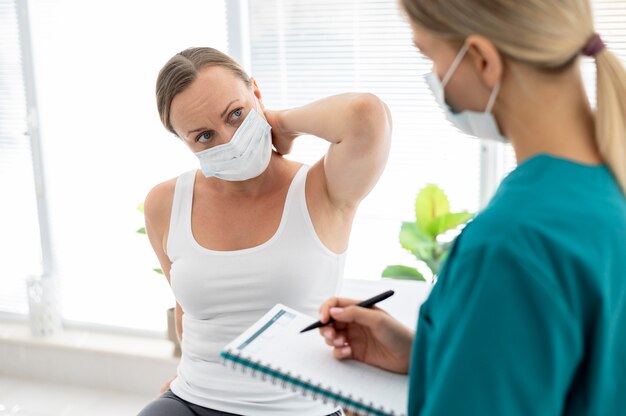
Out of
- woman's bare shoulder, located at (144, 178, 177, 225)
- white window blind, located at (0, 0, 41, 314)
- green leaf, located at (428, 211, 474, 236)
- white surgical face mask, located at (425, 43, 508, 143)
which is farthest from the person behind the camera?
white window blind, located at (0, 0, 41, 314)

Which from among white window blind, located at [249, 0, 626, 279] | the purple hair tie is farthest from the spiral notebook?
white window blind, located at [249, 0, 626, 279]

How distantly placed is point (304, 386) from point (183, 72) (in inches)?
30.6

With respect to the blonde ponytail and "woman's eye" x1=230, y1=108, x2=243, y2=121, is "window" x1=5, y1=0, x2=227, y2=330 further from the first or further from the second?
the blonde ponytail

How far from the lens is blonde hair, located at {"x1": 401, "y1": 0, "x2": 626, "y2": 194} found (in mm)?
698

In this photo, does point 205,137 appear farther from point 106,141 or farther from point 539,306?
point 106,141

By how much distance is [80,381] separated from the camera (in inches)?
110

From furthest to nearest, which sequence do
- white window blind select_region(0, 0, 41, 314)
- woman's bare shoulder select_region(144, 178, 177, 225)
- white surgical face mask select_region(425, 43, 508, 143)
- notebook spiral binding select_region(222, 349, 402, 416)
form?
white window blind select_region(0, 0, 41, 314) < woman's bare shoulder select_region(144, 178, 177, 225) < notebook spiral binding select_region(222, 349, 402, 416) < white surgical face mask select_region(425, 43, 508, 143)

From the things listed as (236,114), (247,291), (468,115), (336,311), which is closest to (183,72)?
(236,114)

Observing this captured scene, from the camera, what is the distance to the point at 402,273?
7.06 feet

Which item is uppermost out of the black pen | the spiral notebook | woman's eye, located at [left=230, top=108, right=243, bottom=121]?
woman's eye, located at [left=230, top=108, right=243, bottom=121]

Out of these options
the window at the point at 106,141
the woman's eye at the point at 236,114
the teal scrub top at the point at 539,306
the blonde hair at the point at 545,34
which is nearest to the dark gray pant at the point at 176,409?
the woman's eye at the point at 236,114

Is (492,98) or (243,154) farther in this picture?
(243,154)

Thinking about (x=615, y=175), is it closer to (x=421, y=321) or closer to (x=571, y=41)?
(x=571, y=41)

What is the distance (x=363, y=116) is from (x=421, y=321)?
0.69m
